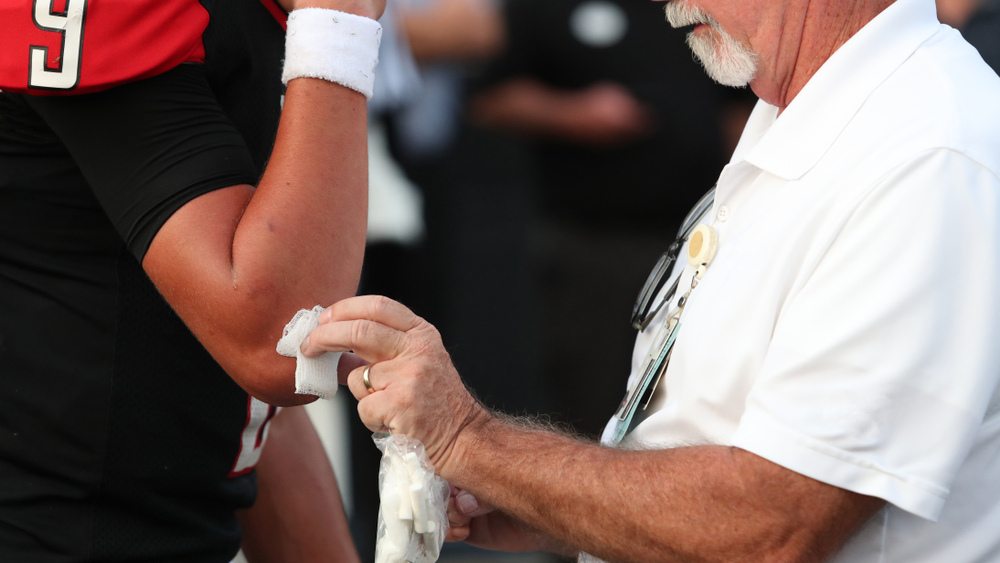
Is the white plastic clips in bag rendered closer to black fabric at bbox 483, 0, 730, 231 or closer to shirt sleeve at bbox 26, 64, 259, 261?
shirt sleeve at bbox 26, 64, 259, 261

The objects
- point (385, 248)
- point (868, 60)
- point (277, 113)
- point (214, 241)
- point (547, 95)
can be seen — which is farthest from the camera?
point (547, 95)

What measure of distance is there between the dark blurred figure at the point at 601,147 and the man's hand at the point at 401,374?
10.3ft

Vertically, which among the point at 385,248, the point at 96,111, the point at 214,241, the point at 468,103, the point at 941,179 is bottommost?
the point at 385,248

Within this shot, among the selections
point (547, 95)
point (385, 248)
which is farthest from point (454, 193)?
point (547, 95)

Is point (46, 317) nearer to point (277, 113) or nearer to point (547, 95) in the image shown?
point (277, 113)

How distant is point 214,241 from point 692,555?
755mm

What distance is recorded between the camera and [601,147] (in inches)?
203

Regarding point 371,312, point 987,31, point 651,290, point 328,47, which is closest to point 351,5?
point 328,47

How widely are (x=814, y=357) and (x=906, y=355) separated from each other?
0.11m

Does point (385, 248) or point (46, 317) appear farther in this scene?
point (385, 248)

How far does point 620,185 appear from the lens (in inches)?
203

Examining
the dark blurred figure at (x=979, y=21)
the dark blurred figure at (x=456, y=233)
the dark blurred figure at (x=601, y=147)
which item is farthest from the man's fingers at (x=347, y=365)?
the dark blurred figure at (x=601, y=147)

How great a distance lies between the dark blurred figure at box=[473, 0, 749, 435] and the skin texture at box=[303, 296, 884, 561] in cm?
314

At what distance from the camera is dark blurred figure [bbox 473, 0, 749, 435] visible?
5.06 m
